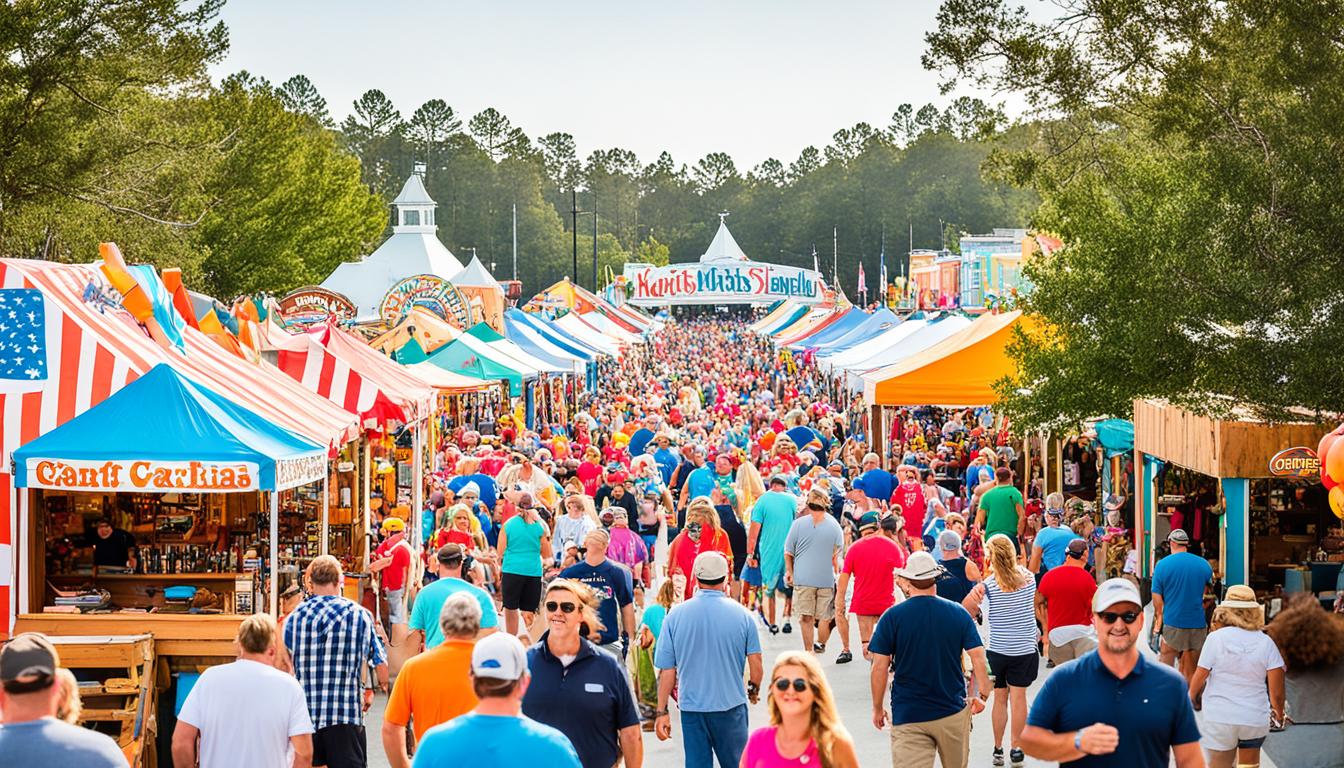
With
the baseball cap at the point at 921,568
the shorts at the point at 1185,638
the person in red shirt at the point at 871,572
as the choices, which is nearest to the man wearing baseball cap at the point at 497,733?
the baseball cap at the point at 921,568

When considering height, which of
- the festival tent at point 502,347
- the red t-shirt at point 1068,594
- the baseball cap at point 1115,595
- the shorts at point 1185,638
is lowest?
the shorts at point 1185,638

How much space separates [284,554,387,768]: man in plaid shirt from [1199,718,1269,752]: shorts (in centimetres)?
414

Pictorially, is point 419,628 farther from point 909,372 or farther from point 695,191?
point 695,191

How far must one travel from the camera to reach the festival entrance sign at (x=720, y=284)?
7706 centimetres

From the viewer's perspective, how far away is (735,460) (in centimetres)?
1708

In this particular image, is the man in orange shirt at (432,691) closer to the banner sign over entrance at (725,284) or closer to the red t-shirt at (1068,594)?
the red t-shirt at (1068,594)

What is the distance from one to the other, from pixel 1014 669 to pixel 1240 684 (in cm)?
147

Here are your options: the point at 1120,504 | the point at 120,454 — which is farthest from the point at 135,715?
the point at 1120,504

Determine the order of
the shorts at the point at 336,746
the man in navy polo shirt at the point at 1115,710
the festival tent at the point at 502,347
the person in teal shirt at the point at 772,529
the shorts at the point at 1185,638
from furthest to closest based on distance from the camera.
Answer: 1. the festival tent at the point at 502,347
2. the person in teal shirt at the point at 772,529
3. the shorts at the point at 1185,638
4. the shorts at the point at 336,746
5. the man in navy polo shirt at the point at 1115,710

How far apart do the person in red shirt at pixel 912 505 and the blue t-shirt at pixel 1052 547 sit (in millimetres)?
3132

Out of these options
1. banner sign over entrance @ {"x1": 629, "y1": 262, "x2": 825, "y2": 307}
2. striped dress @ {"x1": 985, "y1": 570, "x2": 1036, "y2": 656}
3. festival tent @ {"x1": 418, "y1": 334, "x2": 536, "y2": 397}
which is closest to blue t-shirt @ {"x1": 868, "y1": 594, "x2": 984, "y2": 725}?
striped dress @ {"x1": 985, "y1": 570, "x2": 1036, "y2": 656}

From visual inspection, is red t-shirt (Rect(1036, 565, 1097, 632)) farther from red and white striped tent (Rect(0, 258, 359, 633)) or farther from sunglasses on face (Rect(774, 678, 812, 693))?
sunglasses on face (Rect(774, 678, 812, 693))

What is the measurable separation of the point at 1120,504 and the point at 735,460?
3.89 metres

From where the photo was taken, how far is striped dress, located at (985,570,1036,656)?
928cm
